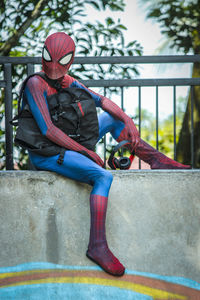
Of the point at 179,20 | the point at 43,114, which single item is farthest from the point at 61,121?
the point at 179,20

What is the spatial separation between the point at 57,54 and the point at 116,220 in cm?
128

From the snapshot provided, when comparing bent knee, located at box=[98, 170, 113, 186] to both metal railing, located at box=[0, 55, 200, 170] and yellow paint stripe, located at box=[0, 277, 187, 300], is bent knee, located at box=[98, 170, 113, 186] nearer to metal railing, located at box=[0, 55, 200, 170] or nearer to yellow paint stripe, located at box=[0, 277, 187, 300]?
yellow paint stripe, located at box=[0, 277, 187, 300]

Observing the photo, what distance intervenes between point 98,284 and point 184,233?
29.9 inches

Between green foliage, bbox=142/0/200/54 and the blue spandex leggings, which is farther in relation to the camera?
green foliage, bbox=142/0/200/54

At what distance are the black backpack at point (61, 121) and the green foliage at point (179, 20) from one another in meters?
3.95

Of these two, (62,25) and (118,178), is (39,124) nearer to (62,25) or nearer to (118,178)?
(118,178)

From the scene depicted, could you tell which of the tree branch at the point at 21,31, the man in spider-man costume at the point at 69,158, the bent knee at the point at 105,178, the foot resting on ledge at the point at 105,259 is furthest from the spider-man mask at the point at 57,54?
the tree branch at the point at 21,31

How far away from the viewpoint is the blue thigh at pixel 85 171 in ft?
8.31

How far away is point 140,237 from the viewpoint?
2.76 metres

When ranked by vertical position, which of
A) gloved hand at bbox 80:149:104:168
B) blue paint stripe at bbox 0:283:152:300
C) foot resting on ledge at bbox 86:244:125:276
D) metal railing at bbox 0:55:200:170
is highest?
metal railing at bbox 0:55:200:170

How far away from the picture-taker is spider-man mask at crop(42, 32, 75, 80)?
2512 millimetres

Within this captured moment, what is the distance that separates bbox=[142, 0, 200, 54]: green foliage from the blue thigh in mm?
4165

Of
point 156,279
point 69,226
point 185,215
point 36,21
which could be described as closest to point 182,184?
point 185,215

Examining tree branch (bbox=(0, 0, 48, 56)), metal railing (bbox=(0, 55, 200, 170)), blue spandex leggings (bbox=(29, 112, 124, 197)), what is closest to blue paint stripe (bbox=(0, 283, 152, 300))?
blue spandex leggings (bbox=(29, 112, 124, 197))
